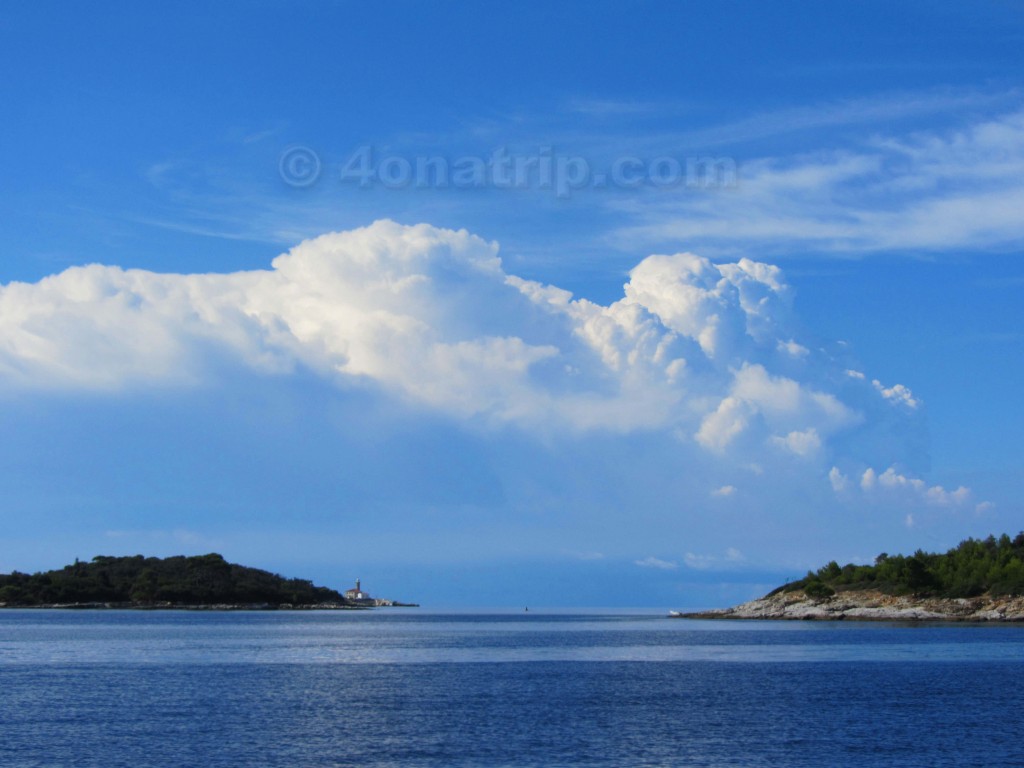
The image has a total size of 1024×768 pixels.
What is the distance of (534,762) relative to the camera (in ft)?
156

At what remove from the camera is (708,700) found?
7156 cm

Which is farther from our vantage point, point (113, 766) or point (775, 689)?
point (775, 689)

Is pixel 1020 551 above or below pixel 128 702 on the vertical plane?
above

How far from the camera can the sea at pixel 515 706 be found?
164ft

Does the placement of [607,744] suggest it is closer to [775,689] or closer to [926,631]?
[775,689]

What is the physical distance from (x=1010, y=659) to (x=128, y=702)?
76.0 metres

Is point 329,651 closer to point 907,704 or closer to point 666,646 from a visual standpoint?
point 666,646

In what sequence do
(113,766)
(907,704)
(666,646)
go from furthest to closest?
(666,646)
(907,704)
(113,766)

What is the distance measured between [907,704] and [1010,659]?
129 ft

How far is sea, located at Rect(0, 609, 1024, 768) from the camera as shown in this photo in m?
49.9

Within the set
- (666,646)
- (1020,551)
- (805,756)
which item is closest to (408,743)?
(805,756)

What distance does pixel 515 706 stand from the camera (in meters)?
67.2

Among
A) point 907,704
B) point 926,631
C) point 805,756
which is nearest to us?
point 805,756

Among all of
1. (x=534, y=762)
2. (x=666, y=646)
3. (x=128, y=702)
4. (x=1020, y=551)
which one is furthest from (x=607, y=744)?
(x=1020, y=551)
